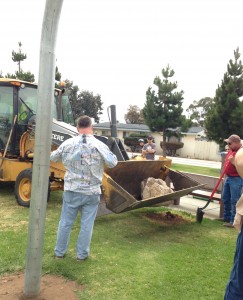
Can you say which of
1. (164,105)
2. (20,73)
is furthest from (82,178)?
(164,105)

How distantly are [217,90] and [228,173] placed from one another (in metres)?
14.6

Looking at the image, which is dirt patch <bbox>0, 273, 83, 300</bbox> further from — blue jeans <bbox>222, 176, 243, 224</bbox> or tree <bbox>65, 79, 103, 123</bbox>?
tree <bbox>65, 79, 103, 123</bbox>

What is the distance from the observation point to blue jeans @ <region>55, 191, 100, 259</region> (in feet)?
14.6

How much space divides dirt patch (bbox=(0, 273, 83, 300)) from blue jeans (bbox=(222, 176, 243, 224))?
3.87 meters

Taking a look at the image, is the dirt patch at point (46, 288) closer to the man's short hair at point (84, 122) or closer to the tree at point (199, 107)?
the man's short hair at point (84, 122)

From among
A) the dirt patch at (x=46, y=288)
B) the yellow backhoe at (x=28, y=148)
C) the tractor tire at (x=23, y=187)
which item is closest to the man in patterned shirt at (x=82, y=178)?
the dirt patch at (x=46, y=288)

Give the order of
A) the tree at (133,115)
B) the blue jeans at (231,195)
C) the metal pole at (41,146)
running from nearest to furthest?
the metal pole at (41,146)
the blue jeans at (231,195)
the tree at (133,115)

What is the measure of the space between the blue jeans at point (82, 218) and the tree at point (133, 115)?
60793mm

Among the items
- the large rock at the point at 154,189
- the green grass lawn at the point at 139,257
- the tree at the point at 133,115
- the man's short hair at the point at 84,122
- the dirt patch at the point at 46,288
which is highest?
the tree at the point at 133,115

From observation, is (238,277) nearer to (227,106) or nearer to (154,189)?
(154,189)

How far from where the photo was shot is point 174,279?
4.18 m

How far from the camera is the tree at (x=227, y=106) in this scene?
776 inches

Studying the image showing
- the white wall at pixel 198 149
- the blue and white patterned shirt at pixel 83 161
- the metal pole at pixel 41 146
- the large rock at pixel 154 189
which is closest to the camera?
the metal pole at pixel 41 146

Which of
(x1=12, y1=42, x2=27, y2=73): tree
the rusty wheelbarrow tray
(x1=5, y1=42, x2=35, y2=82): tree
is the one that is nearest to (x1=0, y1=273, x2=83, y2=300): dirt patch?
the rusty wheelbarrow tray
